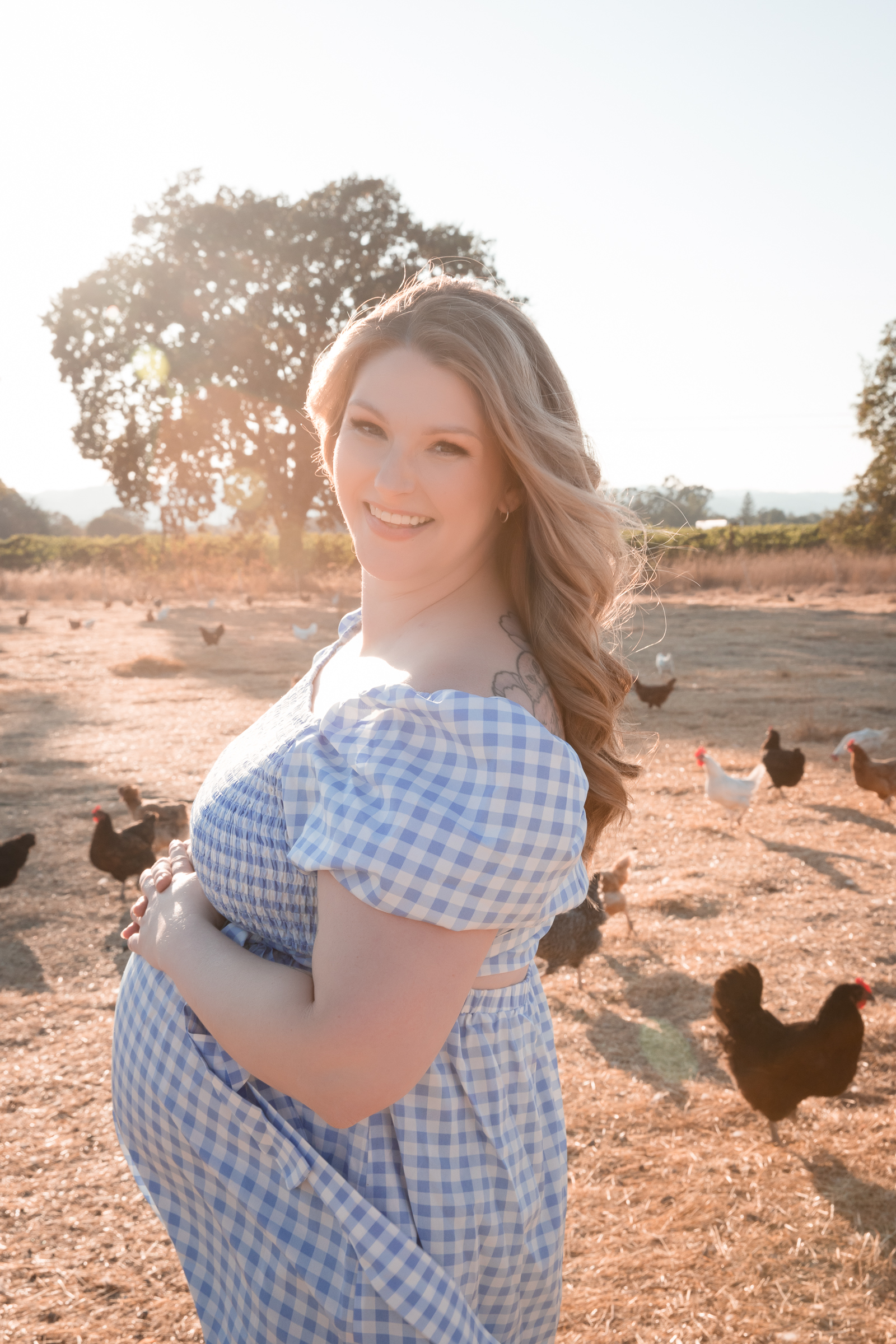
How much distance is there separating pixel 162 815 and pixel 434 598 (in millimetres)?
4965

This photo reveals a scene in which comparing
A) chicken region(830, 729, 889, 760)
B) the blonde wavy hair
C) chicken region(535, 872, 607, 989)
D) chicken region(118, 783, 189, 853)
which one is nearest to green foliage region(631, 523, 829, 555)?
chicken region(830, 729, 889, 760)

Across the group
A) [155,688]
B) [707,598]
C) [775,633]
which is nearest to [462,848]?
[155,688]

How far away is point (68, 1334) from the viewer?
236 cm

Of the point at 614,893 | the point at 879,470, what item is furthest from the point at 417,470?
the point at 879,470

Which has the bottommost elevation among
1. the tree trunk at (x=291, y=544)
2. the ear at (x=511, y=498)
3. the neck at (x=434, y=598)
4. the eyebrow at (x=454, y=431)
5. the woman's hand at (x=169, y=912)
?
the woman's hand at (x=169, y=912)

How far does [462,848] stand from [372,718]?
0.71 ft

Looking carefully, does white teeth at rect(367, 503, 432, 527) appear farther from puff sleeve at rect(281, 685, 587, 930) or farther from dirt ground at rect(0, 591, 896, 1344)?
dirt ground at rect(0, 591, 896, 1344)

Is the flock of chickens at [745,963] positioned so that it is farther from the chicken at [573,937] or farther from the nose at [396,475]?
the nose at [396,475]

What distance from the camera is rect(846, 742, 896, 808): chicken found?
6895 mm

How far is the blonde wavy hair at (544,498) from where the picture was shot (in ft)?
4.39

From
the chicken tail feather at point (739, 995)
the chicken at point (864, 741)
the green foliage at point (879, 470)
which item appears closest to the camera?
the chicken tail feather at point (739, 995)

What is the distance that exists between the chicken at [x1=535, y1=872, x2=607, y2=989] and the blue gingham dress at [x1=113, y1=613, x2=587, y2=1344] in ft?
9.06

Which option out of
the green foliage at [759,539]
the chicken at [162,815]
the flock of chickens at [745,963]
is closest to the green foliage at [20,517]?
the green foliage at [759,539]

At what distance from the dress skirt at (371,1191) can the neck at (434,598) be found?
57 centimetres
